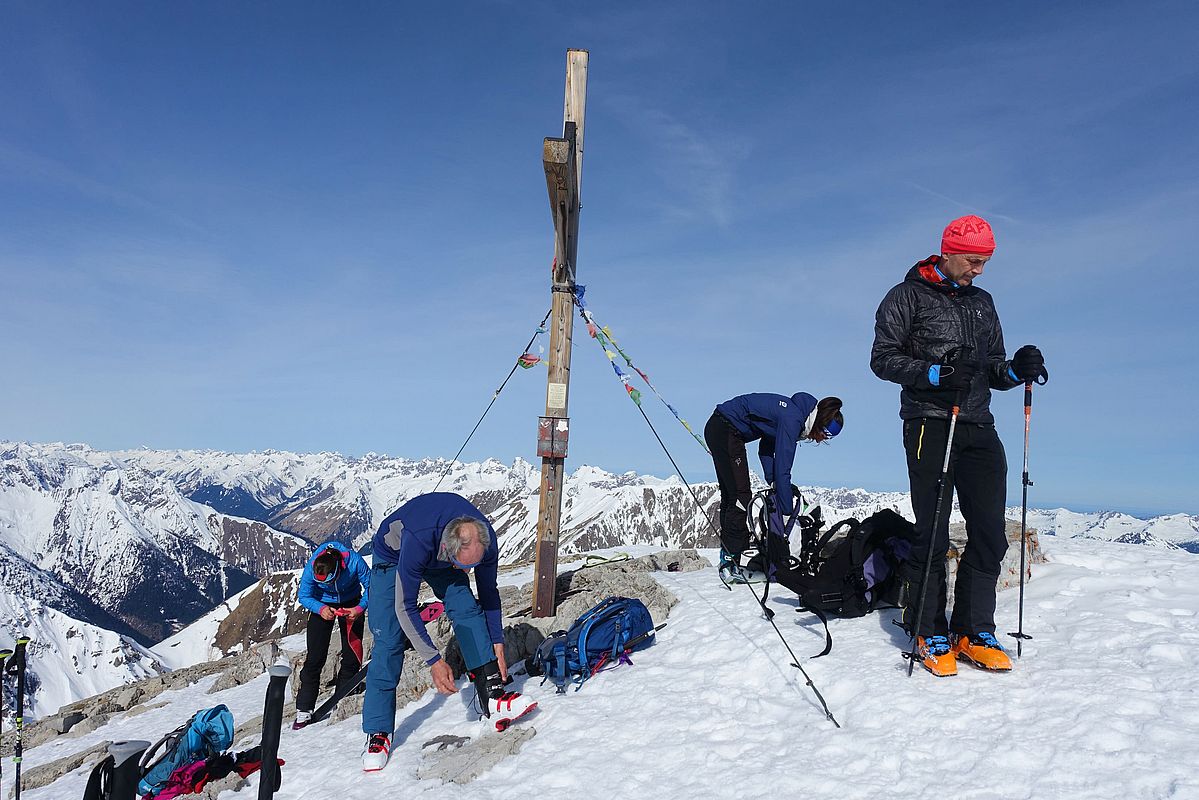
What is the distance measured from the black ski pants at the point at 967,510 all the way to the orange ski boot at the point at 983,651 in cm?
6

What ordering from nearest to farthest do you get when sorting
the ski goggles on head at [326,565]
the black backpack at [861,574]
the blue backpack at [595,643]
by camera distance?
1. the blue backpack at [595,643]
2. the black backpack at [861,574]
3. the ski goggles on head at [326,565]

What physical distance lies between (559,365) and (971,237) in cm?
548

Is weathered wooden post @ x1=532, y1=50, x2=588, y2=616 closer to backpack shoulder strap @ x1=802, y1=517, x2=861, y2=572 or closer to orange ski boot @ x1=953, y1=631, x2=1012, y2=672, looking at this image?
backpack shoulder strap @ x1=802, y1=517, x2=861, y2=572

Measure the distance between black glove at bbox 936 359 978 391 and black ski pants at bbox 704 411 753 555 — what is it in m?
3.98

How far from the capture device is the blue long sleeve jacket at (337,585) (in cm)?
961

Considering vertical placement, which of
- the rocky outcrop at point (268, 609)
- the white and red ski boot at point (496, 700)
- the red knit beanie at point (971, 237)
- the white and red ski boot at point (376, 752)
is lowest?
the rocky outcrop at point (268, 609)

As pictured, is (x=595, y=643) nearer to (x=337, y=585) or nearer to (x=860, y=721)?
(x=860, y=721)

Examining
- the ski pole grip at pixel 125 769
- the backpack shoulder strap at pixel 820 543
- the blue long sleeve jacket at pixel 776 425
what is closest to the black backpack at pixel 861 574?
the backpack shoulder strap at pixel 820 543

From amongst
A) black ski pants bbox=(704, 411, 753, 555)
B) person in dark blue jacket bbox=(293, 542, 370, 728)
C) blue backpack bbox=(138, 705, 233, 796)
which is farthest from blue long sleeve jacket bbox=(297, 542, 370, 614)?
black ski pants bbox=(704, 411, 753, 555)

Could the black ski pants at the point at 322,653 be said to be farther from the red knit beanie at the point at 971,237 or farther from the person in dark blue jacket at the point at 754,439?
the red knit beanie at the point at 971,237

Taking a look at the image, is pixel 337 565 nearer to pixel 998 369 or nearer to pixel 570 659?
pixel 570 659

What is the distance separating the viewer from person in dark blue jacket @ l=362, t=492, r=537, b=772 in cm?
666

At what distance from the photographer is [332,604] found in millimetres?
9781

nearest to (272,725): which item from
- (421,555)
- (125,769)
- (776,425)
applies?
Result: (125,769)
